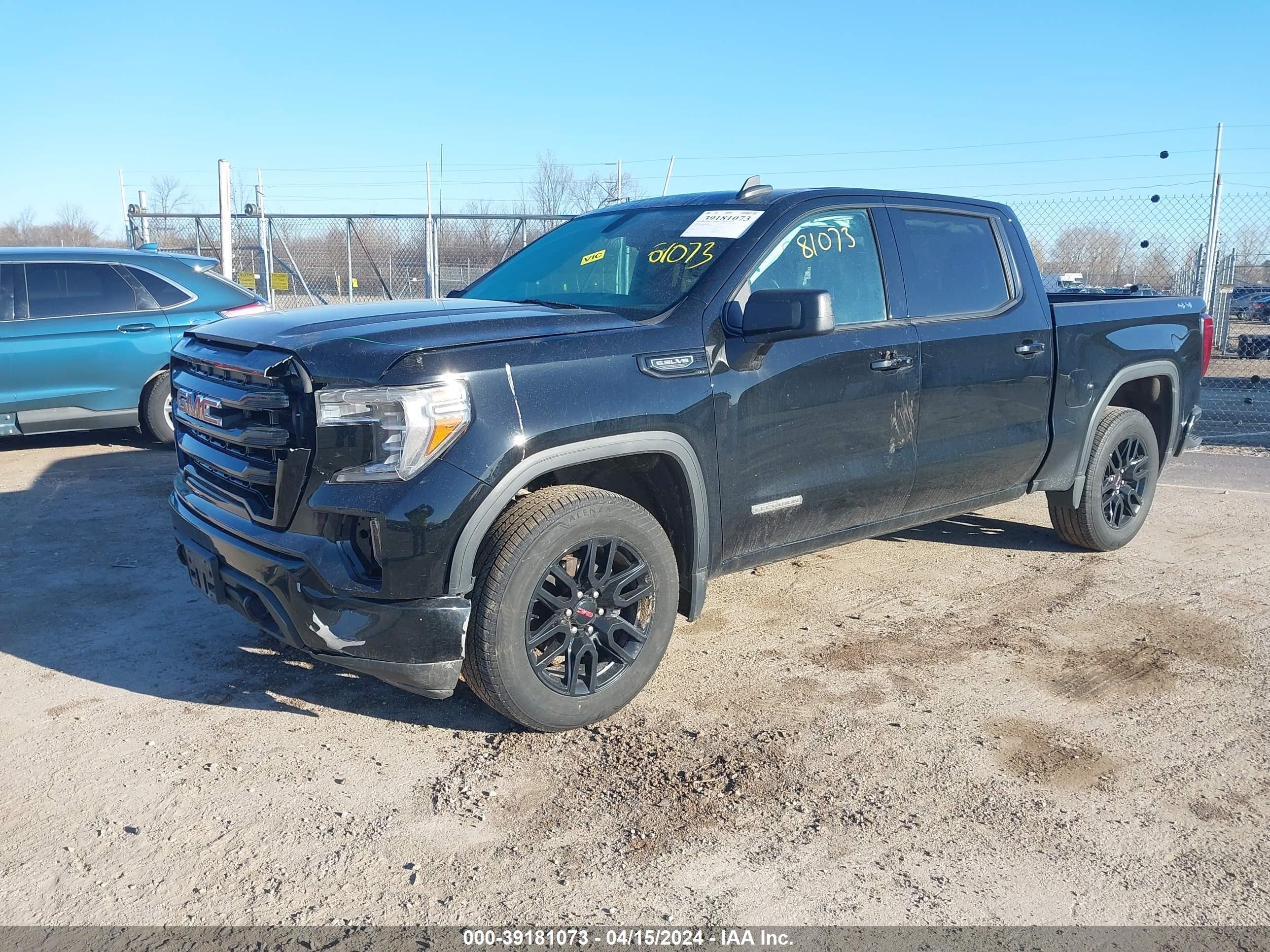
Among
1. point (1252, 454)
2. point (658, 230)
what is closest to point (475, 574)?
point (658, 230)

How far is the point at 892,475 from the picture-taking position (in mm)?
4438

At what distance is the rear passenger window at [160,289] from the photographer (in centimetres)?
837

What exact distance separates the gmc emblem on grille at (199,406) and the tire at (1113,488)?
421 cm

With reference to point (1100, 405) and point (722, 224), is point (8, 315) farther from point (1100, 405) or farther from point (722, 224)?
point (1100, 405)

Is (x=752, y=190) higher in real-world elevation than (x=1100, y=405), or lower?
higher

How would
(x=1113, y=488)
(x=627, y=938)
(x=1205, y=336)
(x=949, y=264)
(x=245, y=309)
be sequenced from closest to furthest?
(x=627, y=938), (x=949, y=264), (x=1113, y=488), (x=1205, y=336), (x=245, y=309)

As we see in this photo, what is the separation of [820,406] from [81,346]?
643 centimetres

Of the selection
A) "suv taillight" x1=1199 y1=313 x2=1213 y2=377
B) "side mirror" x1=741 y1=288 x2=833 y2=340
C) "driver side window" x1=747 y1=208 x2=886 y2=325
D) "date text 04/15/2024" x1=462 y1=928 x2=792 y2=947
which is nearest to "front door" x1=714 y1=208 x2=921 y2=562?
"driver side window" x1=747 y1=208 x2=886 y2=325

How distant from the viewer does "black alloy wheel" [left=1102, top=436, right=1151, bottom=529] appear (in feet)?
19.0

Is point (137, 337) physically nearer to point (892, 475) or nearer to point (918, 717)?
point (892, 475)

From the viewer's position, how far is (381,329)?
3.34 m

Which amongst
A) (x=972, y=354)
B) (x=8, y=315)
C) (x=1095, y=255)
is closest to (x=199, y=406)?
(x=972, y=354)

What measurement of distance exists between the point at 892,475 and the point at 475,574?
6.65 feet

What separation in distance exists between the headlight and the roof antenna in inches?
71.5
